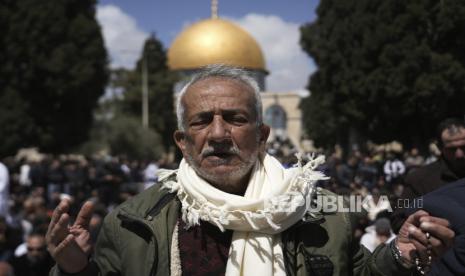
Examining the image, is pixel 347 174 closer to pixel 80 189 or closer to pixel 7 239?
pixel 80 189

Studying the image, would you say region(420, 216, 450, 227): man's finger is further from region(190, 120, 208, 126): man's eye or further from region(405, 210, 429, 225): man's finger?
region(190, 120, 208, 126): man's eye

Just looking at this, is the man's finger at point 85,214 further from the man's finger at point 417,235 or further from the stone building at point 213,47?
the stone building at point 213,47

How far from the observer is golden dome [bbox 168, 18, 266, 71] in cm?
3934

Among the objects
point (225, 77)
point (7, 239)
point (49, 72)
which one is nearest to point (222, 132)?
point (225, 77)

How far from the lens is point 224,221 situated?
2.15m

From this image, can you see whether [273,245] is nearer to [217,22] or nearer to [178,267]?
[178,267]

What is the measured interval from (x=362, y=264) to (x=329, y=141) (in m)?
27.8

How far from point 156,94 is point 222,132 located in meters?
41.9

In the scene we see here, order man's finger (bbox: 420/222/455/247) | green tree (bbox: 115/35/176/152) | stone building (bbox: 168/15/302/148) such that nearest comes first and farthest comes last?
1. man's finger (bbox: 420/222/455/247)
2. stone building (bbox: 168/15/302/148)
3. green tree (bbox: 115/35/176/152)

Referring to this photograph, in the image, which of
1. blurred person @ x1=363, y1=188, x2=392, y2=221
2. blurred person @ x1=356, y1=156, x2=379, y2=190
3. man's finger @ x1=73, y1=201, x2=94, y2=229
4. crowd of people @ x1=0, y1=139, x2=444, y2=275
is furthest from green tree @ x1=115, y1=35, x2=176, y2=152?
man's finger @ x1=73, y1=201, x2=94, y2=229

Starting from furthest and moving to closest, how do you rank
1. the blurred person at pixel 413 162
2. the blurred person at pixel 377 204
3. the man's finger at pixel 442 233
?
the blurred person at pixel 413 162 → the blurred person at pixel 377 204 → the man's finger at pixel 442 233

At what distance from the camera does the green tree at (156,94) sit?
144ft

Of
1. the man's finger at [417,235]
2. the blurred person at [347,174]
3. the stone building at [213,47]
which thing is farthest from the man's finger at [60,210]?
the stone building at [213,47]

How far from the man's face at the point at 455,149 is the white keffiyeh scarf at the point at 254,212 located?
1574 mm
